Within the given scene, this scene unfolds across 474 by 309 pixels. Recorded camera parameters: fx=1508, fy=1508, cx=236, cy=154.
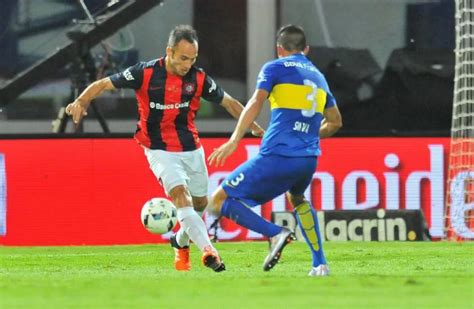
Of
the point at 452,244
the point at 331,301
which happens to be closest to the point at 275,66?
the point at 331,301

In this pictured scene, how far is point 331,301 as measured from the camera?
28.9 ft

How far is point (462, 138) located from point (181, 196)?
7.75 meters

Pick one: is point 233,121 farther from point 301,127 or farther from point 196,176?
point 301,127

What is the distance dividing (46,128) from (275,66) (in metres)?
9.16

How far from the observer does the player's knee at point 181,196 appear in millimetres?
12389

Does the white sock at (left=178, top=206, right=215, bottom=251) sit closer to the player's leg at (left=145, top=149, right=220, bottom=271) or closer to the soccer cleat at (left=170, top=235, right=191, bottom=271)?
the player's leg at (left=145, top=149, right=220, bottom=271)

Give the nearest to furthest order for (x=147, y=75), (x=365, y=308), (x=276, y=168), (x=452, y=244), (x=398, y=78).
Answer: (x=365, y=308) → (x=276, y=168) → (x=147, y=75) → (x=452, y=244) → (x=398, y=78)

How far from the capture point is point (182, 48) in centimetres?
1231

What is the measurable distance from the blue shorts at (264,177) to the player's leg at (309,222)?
11cm

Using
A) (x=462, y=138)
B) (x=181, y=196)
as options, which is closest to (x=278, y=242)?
(x=181, y=196)

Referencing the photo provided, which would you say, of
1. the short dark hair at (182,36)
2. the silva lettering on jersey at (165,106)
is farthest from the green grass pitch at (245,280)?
the short dark hair at (182,36)

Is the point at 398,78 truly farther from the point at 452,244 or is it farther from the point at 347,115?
the point at 452,244

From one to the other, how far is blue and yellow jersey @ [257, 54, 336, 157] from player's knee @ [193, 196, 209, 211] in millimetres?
2046

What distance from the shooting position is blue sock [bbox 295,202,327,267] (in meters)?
11.3
